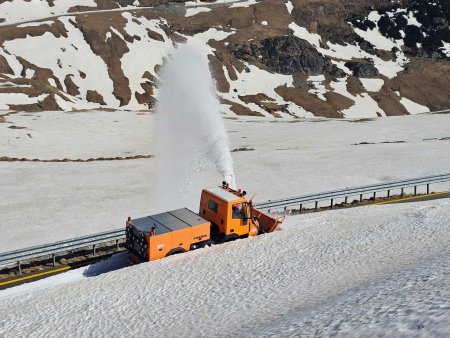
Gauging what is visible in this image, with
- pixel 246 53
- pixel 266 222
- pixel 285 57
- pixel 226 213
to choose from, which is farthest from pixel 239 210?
pixel 285 57

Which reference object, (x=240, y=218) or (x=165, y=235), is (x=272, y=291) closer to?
(x=240, y=218)

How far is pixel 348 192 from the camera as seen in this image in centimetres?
3112

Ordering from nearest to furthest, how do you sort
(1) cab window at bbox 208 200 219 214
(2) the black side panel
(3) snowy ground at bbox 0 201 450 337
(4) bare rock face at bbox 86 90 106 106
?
(3) snowy ground at bbox 0 201 450 337 < (2) the black side panel < (1) cab window at bbox 208 200 219 214 < (4) bare rock face at bbox 86 90 106 106

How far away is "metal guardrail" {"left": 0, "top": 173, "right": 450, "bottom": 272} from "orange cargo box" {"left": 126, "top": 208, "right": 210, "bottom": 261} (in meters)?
2.90

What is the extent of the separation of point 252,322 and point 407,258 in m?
7.67

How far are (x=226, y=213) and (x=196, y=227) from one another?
5.07 feet

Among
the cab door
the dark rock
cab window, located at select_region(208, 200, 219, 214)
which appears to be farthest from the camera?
the dark rock

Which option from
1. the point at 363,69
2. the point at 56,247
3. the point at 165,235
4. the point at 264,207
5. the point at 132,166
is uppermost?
the point at 363,69

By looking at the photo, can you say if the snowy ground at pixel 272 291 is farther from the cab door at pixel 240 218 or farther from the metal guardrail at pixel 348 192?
the metal guardrail at pixel 348 192

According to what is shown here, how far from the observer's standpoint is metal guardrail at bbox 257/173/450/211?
28891 millimetres

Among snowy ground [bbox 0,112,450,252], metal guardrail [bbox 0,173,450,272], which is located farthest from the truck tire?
snowy ground [bbox 0,112,450,252]

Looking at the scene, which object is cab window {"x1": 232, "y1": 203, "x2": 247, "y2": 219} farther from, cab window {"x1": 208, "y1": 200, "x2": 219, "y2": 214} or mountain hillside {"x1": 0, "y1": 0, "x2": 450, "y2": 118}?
mountain hillside {"x1": 0, "y1": 0, "x2": 450, "y2": 118}

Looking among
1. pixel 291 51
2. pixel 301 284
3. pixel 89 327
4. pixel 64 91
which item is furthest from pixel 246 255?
pixel 291 51

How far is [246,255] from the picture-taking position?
808 inches
